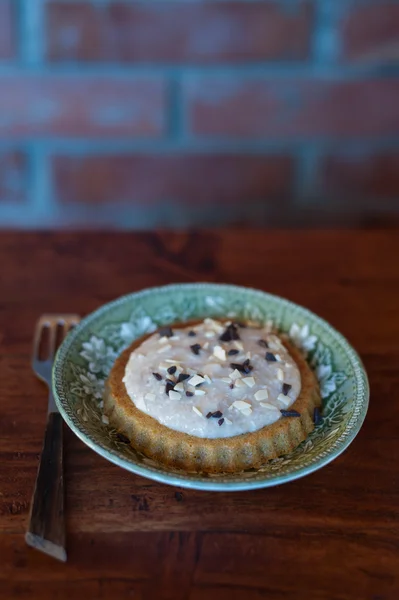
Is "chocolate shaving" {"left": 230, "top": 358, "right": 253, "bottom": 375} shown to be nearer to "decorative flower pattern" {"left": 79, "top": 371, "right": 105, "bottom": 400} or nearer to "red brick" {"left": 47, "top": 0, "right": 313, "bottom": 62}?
"decorative flower pattern" {"left": 79, "top": 371, "right": 105, "bottom": 400}

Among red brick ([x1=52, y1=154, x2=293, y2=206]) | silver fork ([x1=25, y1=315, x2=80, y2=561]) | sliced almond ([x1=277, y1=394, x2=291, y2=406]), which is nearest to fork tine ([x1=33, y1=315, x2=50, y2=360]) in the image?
silver fork ([x1=25, y1=315, x2=80, y2=561])

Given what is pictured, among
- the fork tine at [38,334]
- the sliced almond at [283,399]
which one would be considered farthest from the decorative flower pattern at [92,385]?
the sliced almond at [283,399]

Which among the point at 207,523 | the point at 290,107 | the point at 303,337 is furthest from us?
the point at 290,107

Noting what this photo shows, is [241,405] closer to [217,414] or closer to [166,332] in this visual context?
[217,414]

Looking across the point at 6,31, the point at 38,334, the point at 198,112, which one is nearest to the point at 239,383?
the point at 38,334

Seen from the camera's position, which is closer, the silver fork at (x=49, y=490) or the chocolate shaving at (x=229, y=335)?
the silver fork at (x=49, y=490)

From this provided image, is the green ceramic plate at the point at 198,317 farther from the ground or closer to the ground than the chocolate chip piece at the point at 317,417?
farther from the ground

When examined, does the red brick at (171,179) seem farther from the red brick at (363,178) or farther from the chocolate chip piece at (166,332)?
the chocolate chip piece at (166,332)

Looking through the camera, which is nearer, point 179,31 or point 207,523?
point 207,523
